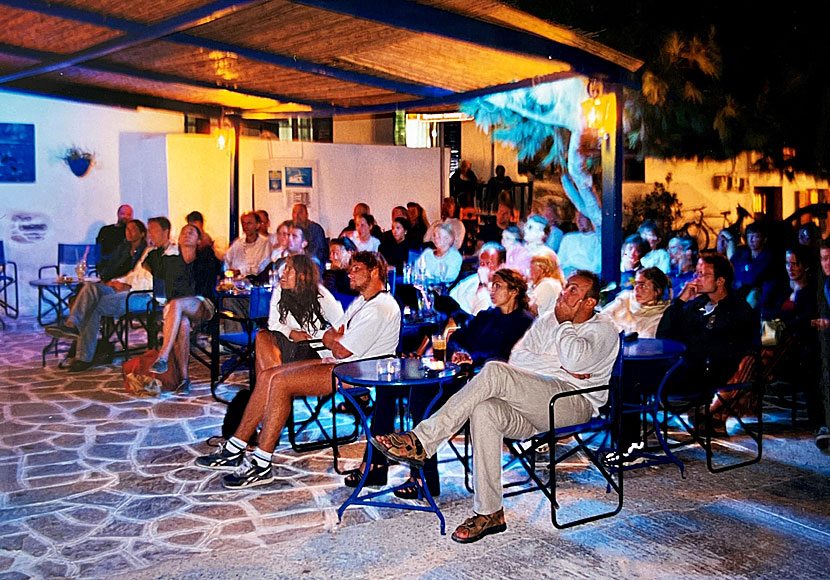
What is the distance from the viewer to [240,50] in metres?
7.41

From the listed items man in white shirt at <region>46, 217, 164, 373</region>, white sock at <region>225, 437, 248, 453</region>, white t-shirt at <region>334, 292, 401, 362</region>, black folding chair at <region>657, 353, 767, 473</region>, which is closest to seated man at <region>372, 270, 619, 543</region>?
black folding chair at <region>657, 353, 767, 473</region>

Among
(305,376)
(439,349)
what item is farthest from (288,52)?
(439,349)

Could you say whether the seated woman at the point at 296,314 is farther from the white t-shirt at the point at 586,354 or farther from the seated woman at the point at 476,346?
the white t-shirt at the point at 586,354

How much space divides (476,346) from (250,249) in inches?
198

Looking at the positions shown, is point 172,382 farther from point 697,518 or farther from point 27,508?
point 697,518

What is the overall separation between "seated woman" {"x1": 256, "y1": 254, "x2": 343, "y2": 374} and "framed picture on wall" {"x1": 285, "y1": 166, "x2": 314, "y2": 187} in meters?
6.27

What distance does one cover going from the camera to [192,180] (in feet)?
37.8

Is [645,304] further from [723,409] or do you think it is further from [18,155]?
[18,155]

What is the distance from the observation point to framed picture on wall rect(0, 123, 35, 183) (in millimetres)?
10094

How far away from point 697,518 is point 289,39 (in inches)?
192

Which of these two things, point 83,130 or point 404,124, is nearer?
point 83,130

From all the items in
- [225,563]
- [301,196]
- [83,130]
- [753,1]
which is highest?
[753,1]

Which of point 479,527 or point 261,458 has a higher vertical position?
point 261,458

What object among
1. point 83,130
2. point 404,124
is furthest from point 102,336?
point 404,124
